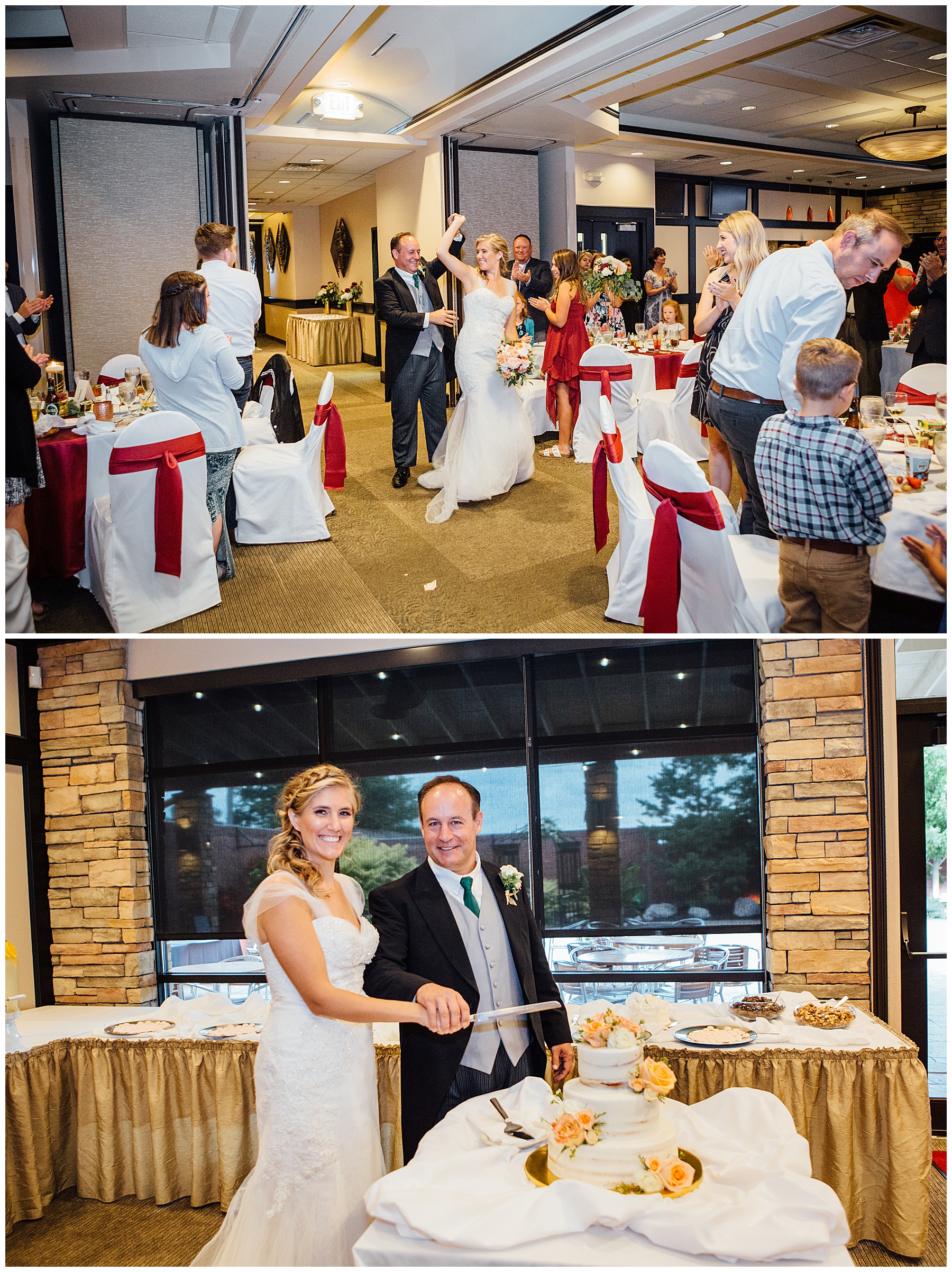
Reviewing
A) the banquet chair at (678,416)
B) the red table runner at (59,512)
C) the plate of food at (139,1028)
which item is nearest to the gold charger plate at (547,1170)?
the plate of food at (139,1028)

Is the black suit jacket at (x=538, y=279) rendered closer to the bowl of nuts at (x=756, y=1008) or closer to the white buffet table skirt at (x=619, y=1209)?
the bowl of nuts at (x=756, y=1008)

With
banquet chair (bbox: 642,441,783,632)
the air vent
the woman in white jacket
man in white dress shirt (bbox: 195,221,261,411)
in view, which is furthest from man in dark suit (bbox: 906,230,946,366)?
the woman in white jacket

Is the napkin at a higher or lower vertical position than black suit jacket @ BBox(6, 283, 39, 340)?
lower

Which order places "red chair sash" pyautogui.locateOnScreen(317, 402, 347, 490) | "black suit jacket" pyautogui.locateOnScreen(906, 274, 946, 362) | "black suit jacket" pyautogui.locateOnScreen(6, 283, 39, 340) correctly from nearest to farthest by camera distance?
1. "black suit jacket" pyautogui.locateOnScreen(6, 283, 39, 340)
2. "red chair sash" pyautogui.locateOnScreen(317, 402, 347, 490)
3. "black suit jacket" pyautogui.locateOnScreen(906, 274, 946, 362)

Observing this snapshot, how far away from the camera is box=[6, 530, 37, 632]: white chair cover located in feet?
11.4

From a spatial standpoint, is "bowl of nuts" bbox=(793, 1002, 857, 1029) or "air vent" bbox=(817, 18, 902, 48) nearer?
"bowl of nuts" bbox=(793, 1002, 857, 1029)

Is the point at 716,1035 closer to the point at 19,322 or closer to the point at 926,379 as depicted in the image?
the point at 926,379

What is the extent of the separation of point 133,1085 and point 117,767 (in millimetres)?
1869

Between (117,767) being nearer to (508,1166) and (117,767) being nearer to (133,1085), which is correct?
(133,1085)

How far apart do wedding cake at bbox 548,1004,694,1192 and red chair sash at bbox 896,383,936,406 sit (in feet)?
12.0

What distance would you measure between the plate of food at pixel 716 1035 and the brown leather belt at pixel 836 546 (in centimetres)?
176

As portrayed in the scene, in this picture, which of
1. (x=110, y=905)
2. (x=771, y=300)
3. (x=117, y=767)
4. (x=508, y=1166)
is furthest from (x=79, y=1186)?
(x=771, y=300)

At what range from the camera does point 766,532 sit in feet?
11.7

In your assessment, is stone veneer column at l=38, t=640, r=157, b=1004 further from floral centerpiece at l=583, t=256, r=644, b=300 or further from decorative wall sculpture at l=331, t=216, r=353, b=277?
decorative wall sculpture at l=331, t=216, r=353, b=277
